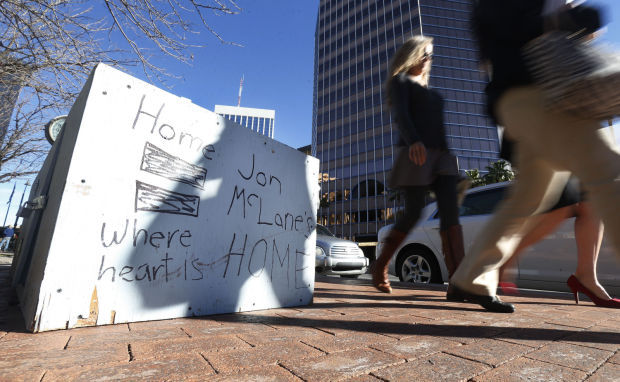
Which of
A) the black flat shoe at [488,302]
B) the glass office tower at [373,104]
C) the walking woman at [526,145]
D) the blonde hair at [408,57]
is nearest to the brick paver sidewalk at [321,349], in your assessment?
the black flat shoe at [488,302]

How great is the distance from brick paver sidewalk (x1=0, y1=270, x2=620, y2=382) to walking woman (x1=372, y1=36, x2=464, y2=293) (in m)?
0.78

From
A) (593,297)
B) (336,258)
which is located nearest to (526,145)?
(593,297)

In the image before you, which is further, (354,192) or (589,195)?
(354,192)

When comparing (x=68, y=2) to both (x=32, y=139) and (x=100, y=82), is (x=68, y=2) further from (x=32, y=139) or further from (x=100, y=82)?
(x=32, y=139)

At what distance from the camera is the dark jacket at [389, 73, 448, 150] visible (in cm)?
258

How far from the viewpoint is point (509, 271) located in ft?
7.23

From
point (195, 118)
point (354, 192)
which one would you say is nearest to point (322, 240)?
point (195, 118)

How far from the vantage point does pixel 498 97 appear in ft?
5.53

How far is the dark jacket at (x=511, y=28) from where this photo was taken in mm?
1298

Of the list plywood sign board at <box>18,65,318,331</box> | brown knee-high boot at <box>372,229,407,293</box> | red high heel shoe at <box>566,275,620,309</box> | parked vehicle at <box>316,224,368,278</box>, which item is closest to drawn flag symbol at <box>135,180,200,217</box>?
plywood sign board at <box>18,65,318,331</box>

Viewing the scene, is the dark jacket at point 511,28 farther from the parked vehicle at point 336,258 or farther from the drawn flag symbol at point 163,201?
the parked vehicle at point 336,258

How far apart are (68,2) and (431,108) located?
13.9ft

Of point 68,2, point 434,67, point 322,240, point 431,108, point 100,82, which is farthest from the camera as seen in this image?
point 434,67

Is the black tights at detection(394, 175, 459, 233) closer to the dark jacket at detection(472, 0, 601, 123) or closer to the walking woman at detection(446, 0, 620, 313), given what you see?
the walking woman at detection(446, 0, 620, 313)
